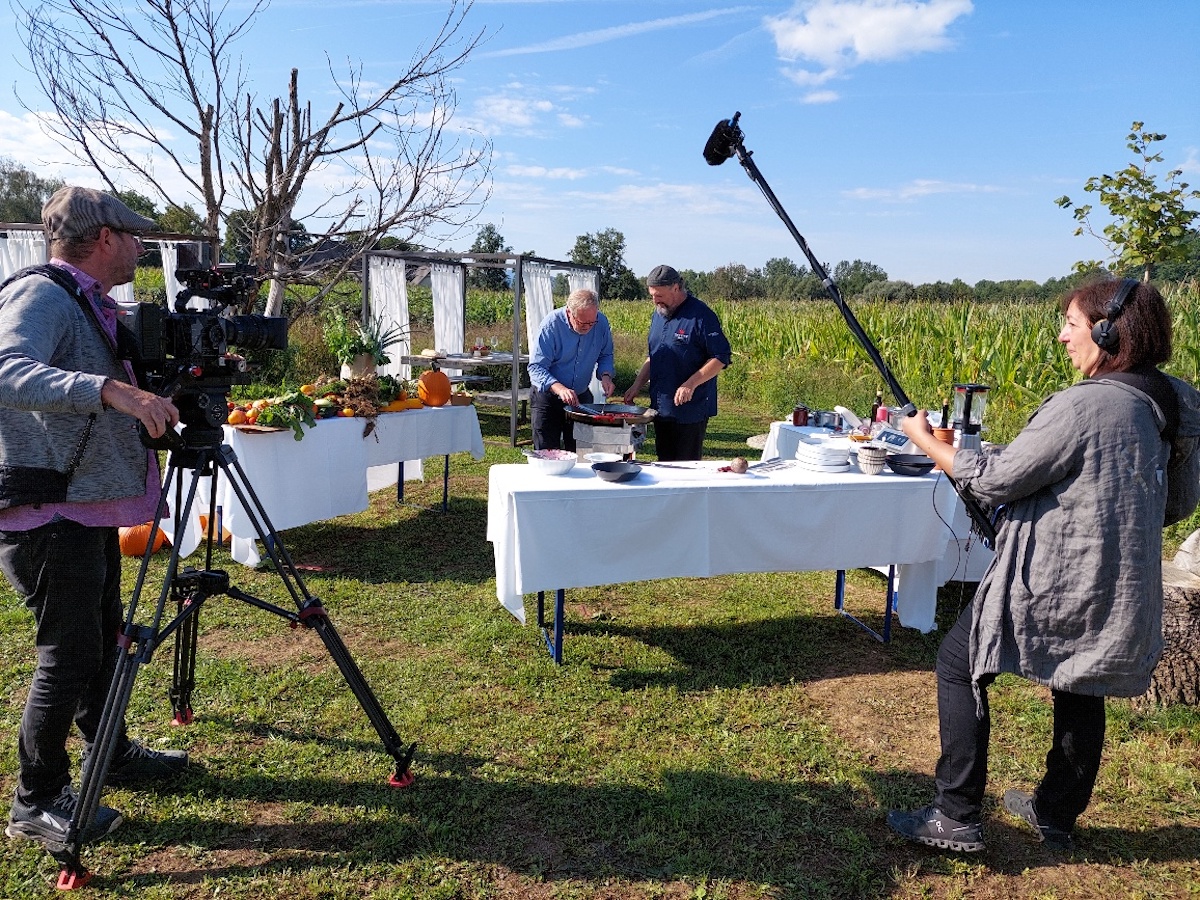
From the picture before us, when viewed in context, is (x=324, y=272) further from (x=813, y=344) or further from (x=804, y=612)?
(x=813, y=344)

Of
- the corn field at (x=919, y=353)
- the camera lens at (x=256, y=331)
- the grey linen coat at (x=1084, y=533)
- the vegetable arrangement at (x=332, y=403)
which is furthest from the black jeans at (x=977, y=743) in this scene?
the corn field at (x=919, y=353)

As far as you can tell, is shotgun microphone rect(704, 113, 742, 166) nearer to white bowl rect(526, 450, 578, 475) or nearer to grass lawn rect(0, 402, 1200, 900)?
white bowl rect(526, 450, 578, 475)

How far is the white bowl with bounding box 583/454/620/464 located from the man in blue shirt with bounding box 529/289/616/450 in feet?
4.55

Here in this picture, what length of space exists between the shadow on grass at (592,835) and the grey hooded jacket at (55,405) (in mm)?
1165

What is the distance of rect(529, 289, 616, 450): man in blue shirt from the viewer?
5.46 metres

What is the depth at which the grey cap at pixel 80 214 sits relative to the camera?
7.23 feet

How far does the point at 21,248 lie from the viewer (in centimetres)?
873

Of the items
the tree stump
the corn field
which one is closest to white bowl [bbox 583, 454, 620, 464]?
the tree stump

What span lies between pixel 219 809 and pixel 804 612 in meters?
3.15

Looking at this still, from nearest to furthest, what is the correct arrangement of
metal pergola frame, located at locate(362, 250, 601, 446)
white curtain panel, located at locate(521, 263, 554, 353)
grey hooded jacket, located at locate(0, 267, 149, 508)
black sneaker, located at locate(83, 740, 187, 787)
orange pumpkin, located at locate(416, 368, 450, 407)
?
grey hooded jacket, located at locate(0, 267, 149, 508) → black sneaker, located at locate(83, 740, 187, 787) → orange pumpkin, located at locate(416, 368, 450, 407) → metal pergola frame, located at locate(362, 250, 601, 446) → white curtain panel, located at locate(521, 263, 554, 353)

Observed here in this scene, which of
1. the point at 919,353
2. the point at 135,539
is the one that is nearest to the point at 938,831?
the point at 135,539

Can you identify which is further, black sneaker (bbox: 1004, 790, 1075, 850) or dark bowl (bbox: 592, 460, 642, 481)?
dark bowl (bbox: 592, 460, 642, 481)

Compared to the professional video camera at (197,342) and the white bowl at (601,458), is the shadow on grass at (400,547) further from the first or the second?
the professional video camera at (197,342)

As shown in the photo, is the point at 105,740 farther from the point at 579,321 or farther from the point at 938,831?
the point at 579,321
